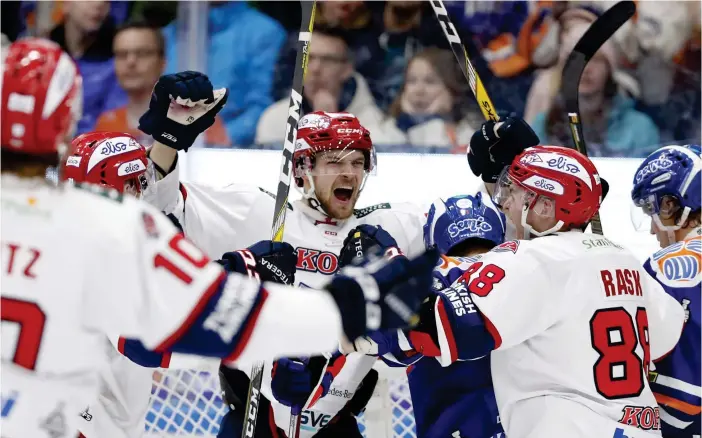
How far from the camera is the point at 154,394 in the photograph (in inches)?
153

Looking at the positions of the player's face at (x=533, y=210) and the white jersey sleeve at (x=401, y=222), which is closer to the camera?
the player's face at (x=533, y=210)

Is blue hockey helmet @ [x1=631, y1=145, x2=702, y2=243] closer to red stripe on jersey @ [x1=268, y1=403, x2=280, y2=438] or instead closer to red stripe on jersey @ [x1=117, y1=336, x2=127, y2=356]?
red stripe on jersey @ [x1=268, y1=403, x2=280, y2=438]

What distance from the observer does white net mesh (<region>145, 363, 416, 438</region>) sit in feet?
12.5

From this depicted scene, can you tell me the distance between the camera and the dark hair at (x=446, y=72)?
5672 millimetres

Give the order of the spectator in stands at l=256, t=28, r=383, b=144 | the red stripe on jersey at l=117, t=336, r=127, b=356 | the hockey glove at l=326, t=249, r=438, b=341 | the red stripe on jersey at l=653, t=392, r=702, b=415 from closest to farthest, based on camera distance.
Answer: the hockey glove at l=326, t=249, r=438, b=341 < the red stripe on jersey at l=117, t=336, r=127, b=356 < the red stripe on jersey at l=653, t=392, r=702, b=415 < the spectator in stands at l=256, t=28, r=383, b=144

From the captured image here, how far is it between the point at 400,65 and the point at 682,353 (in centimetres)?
320

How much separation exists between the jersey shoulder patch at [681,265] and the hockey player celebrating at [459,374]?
466 millimetres

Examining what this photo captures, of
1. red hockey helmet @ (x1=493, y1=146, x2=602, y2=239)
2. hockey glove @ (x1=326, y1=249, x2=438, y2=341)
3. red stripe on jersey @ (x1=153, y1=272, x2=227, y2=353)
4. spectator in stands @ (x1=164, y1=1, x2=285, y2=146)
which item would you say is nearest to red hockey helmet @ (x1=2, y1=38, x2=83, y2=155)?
red stripe on jersey @ (x1=153, y1=272, x2=227, y2=353)

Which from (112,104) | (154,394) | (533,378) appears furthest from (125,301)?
(112,104)

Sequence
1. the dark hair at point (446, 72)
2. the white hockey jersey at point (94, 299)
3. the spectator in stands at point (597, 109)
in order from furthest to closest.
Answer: the dark hair at point (446, 72)
the spectator in stands at point (597, 109)
the white hockey jersey at point (94, 299)

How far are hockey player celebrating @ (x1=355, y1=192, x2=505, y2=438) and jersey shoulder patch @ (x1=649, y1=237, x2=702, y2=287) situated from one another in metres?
0.47

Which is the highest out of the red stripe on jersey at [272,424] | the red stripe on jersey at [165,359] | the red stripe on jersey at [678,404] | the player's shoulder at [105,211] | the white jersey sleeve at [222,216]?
the player's shoulder at [105,211]

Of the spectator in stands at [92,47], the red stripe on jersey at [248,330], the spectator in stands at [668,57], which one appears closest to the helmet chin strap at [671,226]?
the red stripe on jersey at [248,330]

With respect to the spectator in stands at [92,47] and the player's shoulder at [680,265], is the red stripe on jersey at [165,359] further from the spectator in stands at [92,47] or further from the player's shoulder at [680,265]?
the spectator in stands at [92,47]
